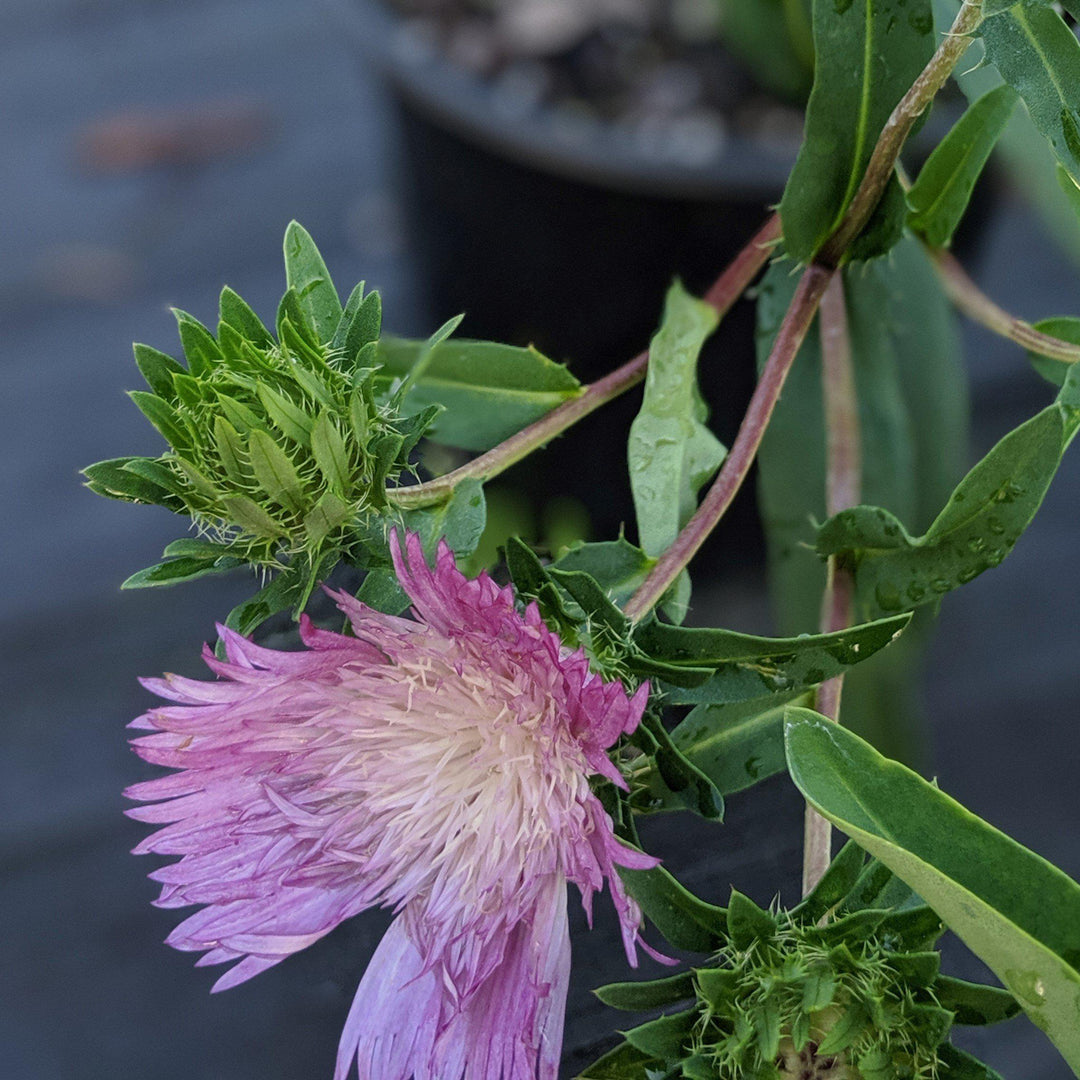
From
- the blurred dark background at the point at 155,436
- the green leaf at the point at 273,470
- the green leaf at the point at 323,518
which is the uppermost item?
the green leaf at the point at 273,470

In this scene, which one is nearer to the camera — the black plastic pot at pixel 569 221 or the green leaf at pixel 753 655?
the green leaf at pixel 753 655

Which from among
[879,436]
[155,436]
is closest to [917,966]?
[879,436]

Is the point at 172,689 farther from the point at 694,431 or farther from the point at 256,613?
the point at 694,431

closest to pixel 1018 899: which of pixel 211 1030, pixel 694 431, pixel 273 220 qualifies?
pixel 694 431

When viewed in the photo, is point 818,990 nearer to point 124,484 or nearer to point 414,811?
point 414,811

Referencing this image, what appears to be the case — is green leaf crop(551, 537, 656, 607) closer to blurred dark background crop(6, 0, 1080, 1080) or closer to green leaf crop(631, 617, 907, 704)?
green leaf crop(631, 617, 907, 704)

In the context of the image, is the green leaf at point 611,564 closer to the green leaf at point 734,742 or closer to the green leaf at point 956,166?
the green leaf at point 734,742

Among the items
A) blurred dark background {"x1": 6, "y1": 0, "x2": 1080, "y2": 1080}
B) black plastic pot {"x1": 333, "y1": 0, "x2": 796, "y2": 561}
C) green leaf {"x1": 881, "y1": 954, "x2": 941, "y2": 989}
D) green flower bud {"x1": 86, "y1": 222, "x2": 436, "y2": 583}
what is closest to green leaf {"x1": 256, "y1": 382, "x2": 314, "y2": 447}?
green flower bud {"x1": 86, "y1": 222, "x2": 436, "y2": 583}

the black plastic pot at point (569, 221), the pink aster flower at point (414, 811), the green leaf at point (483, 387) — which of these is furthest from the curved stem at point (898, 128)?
the black plastic pot at point (569, 221)
